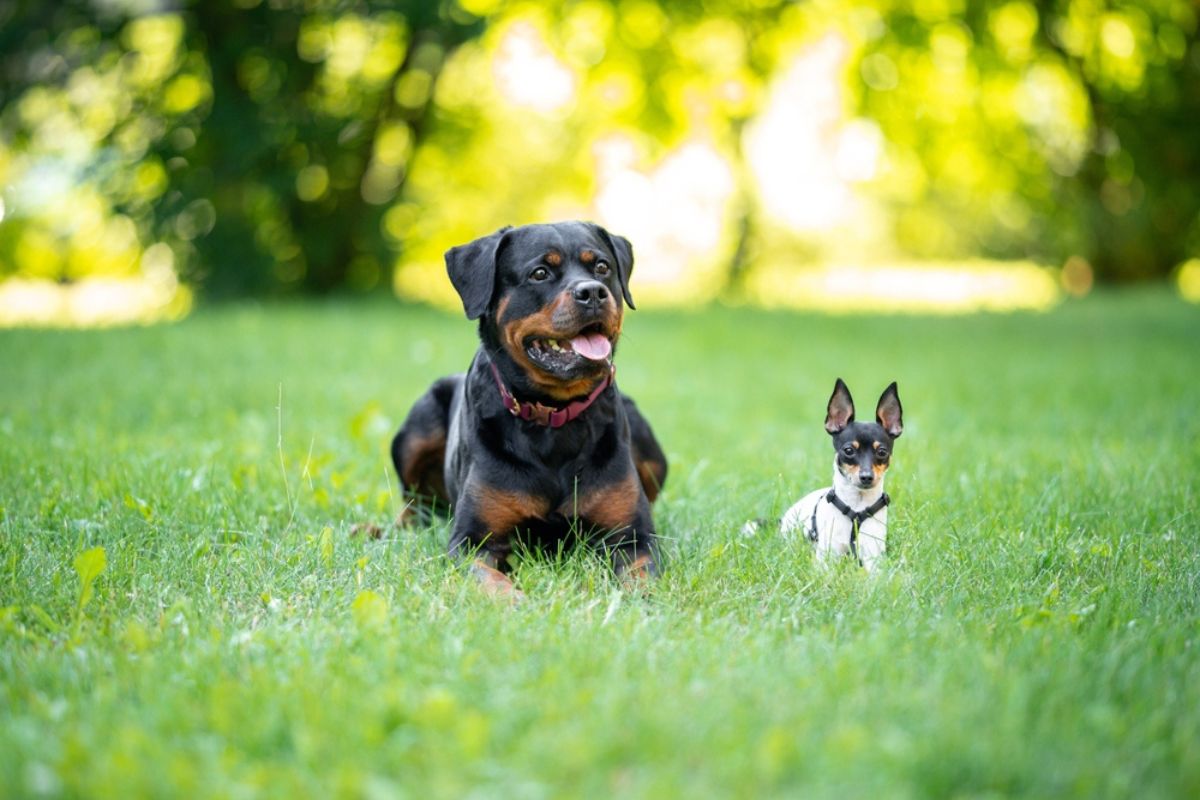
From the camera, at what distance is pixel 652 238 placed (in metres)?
26.0

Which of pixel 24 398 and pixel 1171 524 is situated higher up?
pixel 1171 524

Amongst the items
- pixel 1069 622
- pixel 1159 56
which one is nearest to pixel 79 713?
pixel 1069 622

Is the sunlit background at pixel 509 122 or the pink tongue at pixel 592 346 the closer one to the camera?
the pink tongue at pixel 592 346

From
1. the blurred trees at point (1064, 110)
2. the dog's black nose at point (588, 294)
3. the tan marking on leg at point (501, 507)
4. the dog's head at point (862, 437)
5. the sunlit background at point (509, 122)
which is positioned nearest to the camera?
the dog's head at point (862, 437)

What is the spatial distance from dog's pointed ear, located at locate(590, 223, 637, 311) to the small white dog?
1.05m

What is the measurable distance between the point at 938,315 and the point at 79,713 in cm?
1400

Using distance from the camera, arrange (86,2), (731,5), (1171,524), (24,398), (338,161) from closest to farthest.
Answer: (1171,524) → (24,398) → (86,2) → (338,161) → (731,5)

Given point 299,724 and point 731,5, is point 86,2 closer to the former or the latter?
point 731,5

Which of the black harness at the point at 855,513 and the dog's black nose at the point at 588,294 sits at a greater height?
the dog's black nose at the point at 588,294

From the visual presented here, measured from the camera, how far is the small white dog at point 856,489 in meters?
3.90

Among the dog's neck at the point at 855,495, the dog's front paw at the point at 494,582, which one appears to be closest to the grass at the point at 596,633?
the dog's front paw at the point at 494,582

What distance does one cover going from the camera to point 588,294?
13.1 feet

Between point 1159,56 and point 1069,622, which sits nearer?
point 1069,622

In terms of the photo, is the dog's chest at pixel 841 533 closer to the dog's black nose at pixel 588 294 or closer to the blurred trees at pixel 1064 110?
the dog's black nose at pixel 588 294
